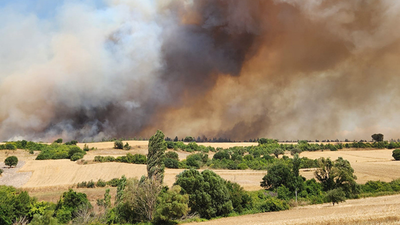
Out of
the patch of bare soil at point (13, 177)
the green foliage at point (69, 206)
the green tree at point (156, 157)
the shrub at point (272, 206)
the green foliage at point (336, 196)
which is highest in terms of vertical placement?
the green tree at point (156, 157)

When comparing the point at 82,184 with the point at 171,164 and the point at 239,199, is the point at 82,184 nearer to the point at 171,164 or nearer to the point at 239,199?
the point at 171,164

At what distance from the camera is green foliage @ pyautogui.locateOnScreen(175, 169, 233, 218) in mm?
39250

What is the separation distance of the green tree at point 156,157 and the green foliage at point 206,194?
447cm

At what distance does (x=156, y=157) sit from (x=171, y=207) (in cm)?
1122

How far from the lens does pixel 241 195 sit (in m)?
45.2

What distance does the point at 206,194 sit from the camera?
1559 inches

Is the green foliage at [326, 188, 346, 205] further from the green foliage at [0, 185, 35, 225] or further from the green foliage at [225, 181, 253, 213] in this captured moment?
the green foliage at [0, 185, 35, 225]

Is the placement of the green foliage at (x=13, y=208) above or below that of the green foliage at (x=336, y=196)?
above

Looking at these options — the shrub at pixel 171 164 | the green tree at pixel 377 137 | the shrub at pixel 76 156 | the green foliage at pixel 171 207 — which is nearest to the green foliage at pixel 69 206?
the green foliage at pixel 171 207

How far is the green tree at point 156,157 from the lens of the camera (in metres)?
43.7

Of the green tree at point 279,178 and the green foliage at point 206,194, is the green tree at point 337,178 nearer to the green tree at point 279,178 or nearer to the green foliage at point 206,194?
the green tree at point 279,178

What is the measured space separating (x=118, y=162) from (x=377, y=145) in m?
115

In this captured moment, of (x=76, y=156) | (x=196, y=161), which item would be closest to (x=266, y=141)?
(x=196, y=161)

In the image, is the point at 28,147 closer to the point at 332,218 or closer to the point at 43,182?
the point at 43,182
